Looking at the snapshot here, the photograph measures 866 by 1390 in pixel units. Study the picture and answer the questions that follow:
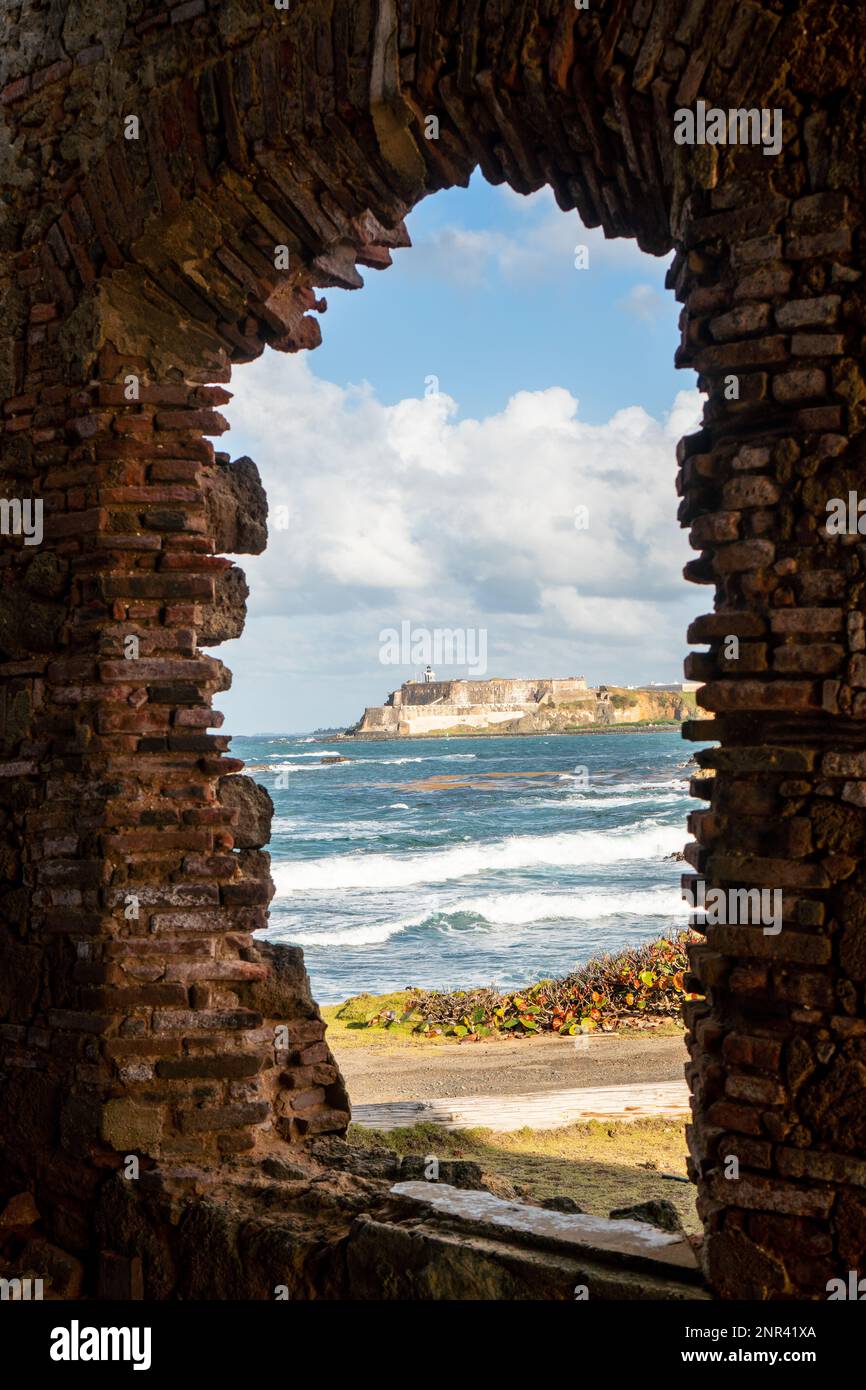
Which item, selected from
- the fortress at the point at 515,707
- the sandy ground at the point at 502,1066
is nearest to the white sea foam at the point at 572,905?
the sandy ground at the point at 502,1066

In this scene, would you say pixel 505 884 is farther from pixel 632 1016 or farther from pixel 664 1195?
pixel 664 1195

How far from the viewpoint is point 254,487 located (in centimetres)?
446

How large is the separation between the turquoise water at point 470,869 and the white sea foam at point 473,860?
0.24ft

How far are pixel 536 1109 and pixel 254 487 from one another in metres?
4.56

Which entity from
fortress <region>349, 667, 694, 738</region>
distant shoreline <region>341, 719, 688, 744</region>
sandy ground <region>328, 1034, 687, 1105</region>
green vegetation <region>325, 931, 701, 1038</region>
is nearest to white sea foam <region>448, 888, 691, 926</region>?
green vegetation <region>325, 931, 701, 1038</region>

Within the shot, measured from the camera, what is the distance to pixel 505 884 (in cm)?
2466

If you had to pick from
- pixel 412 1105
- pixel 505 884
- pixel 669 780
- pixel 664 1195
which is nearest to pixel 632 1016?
pixel 412 1105

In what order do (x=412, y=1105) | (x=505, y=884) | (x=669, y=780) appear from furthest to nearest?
(x=669, y=780), (x=505, y=884), (x=412, y=1105)

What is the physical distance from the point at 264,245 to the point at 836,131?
2054mm

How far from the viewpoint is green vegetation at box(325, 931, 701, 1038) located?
9898 mm

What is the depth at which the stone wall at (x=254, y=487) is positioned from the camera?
2.83 meters

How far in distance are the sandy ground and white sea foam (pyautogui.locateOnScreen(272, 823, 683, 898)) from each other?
1522 cm

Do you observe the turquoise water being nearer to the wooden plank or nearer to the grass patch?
the wooden plank

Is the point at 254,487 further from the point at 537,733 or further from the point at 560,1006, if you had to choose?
the point at 537,733
